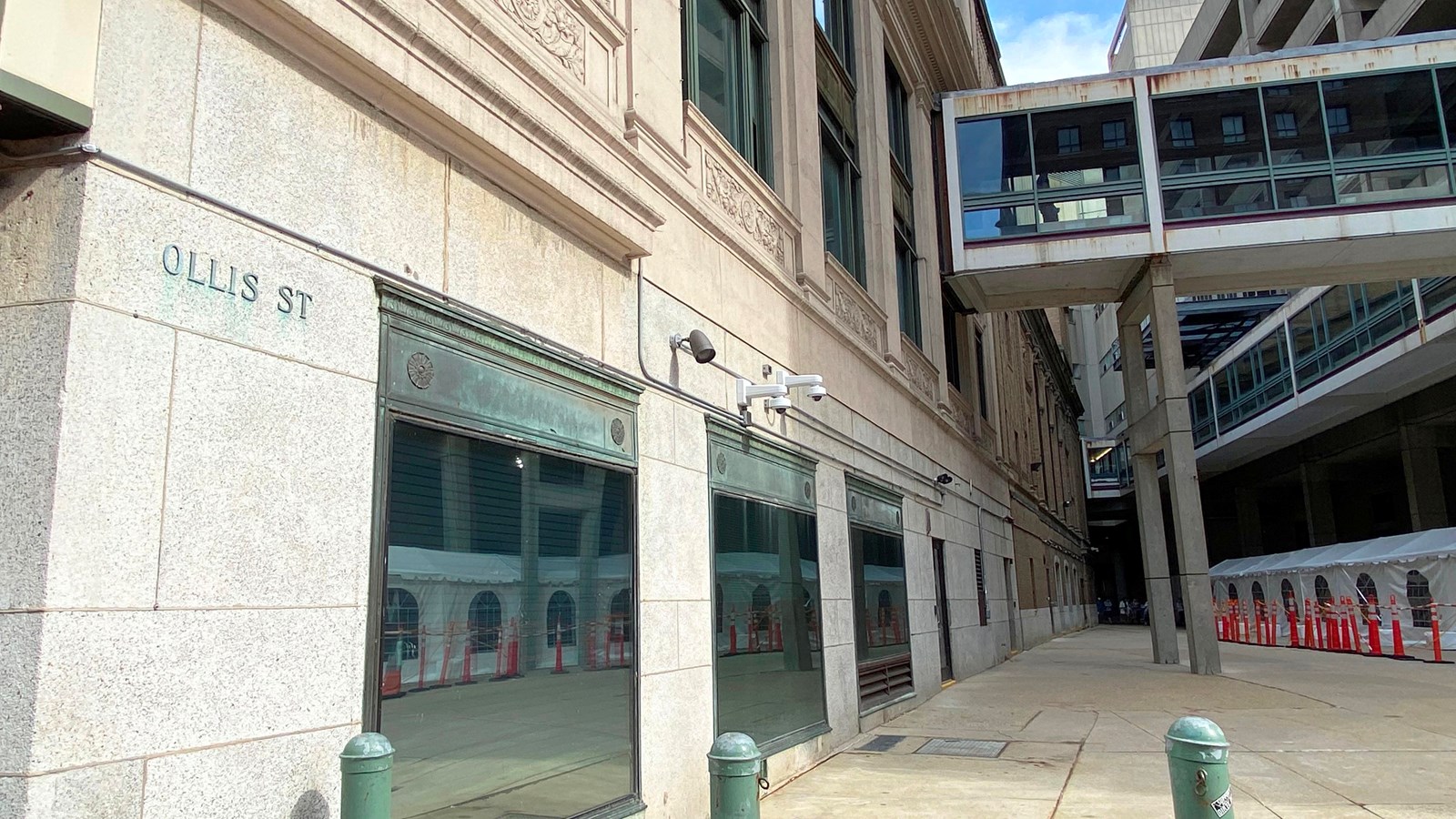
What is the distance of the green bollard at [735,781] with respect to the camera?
4.11 m

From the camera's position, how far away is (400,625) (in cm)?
465

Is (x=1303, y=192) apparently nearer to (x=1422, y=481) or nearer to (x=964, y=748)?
(x=964, y=748)

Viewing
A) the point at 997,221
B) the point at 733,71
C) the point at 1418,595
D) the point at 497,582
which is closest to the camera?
the point at 497,582

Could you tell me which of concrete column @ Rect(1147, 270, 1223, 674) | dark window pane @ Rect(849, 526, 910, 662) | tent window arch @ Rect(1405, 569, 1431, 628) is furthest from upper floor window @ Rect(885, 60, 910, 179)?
tent window arch @ Rect(1405, 569, 1431, 628)

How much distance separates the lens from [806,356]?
37.0 ft

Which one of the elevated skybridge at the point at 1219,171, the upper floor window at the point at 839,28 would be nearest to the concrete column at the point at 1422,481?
the elevated skybridge at the point at 1219,171

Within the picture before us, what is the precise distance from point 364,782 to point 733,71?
8571 mm


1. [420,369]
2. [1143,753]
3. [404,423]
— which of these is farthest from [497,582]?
[1143,753]

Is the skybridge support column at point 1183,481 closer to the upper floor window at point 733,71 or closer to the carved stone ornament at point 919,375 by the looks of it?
the carved stone ornament at point 919,375

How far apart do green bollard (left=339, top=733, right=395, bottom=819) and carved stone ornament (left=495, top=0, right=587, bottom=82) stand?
4.30m

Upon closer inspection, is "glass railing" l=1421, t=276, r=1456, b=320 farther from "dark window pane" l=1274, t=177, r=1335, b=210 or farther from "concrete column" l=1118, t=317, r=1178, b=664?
"concrete column" l=1118, t=317, r=1178, b=664

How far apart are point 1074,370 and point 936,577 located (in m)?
75.3

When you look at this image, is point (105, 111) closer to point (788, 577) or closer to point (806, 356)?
point (788, 577)

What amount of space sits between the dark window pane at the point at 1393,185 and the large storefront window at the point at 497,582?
19.1m
